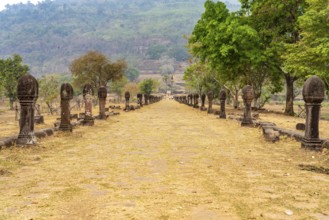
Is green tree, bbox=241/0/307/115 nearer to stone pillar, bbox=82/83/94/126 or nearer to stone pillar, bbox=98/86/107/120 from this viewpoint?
stone pillar, bbox=98/86/107/120

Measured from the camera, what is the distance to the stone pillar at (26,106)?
31.0 ft

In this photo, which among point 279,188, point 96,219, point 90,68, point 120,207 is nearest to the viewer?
point 96,219

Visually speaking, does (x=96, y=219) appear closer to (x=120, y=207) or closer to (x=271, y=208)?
(x=120, y=207)

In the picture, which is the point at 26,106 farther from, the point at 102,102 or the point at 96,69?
the point at 96,69

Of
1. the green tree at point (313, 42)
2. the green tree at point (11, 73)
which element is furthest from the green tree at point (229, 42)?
the green tree at point (11, 73)

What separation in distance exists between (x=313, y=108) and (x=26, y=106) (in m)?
8.17

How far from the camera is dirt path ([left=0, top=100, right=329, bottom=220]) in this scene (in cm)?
424

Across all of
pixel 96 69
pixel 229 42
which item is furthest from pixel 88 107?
pixel 96 69

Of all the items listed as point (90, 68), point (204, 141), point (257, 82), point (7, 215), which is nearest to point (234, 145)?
point (204, 141)

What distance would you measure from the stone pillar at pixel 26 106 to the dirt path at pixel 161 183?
1.73 feet

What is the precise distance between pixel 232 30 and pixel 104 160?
66.1 feet

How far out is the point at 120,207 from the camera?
434cm

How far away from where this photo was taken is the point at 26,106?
970cm

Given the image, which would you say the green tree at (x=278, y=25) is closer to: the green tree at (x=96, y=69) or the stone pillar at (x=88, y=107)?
the stone pillar at (x=88, y=107)
